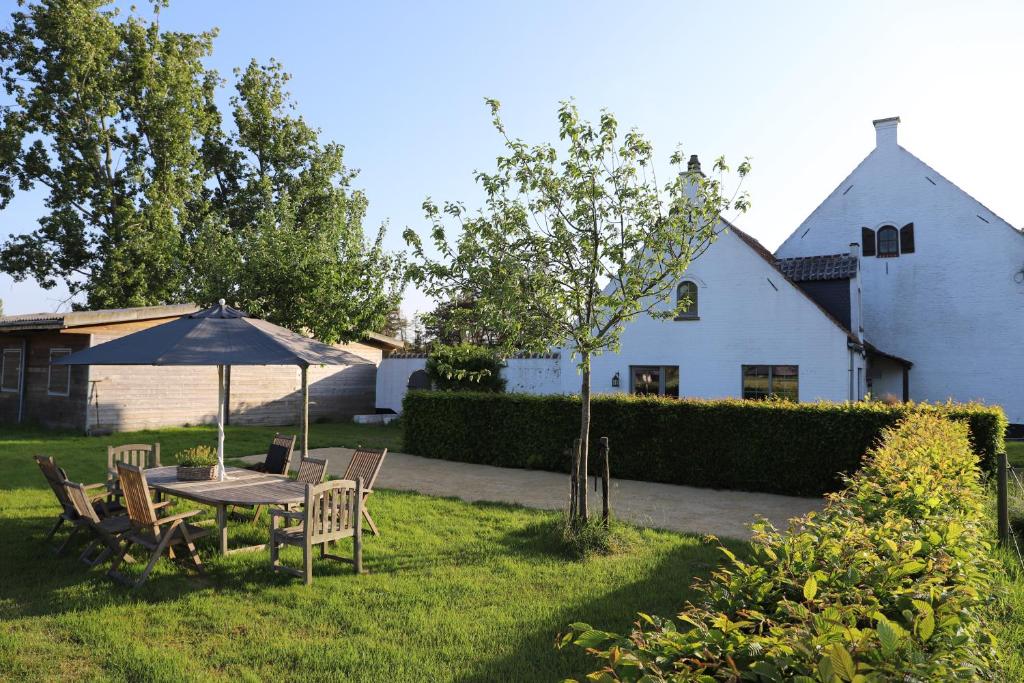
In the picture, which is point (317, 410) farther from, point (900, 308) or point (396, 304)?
point (900, 308)

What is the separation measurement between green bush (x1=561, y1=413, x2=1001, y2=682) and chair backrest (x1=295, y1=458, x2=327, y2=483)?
5982mm

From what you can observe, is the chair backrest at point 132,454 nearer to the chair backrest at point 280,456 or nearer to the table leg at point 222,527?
the chair backrest at point 280,456

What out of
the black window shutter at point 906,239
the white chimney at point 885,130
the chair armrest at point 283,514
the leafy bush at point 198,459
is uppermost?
the white chimney at point 885,130

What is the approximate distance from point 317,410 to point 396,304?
226 inches

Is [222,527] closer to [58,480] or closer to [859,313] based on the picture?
[58,480]

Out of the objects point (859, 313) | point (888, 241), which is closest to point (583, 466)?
point (859, 313)

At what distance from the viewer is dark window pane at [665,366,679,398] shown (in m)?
20.0

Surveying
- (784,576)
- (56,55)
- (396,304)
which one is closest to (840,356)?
(396,304)

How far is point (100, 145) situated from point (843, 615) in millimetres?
31828

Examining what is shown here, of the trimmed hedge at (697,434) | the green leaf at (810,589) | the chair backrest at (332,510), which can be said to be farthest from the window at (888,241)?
the green leaf at (810,589)

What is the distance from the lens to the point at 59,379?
19.7 m

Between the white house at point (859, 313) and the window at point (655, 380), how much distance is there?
0.10 feet

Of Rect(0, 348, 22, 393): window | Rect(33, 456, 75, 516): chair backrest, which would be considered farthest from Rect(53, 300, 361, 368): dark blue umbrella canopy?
Rect(0, 348, 22, 393): window

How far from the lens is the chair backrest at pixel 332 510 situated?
20.5ft
